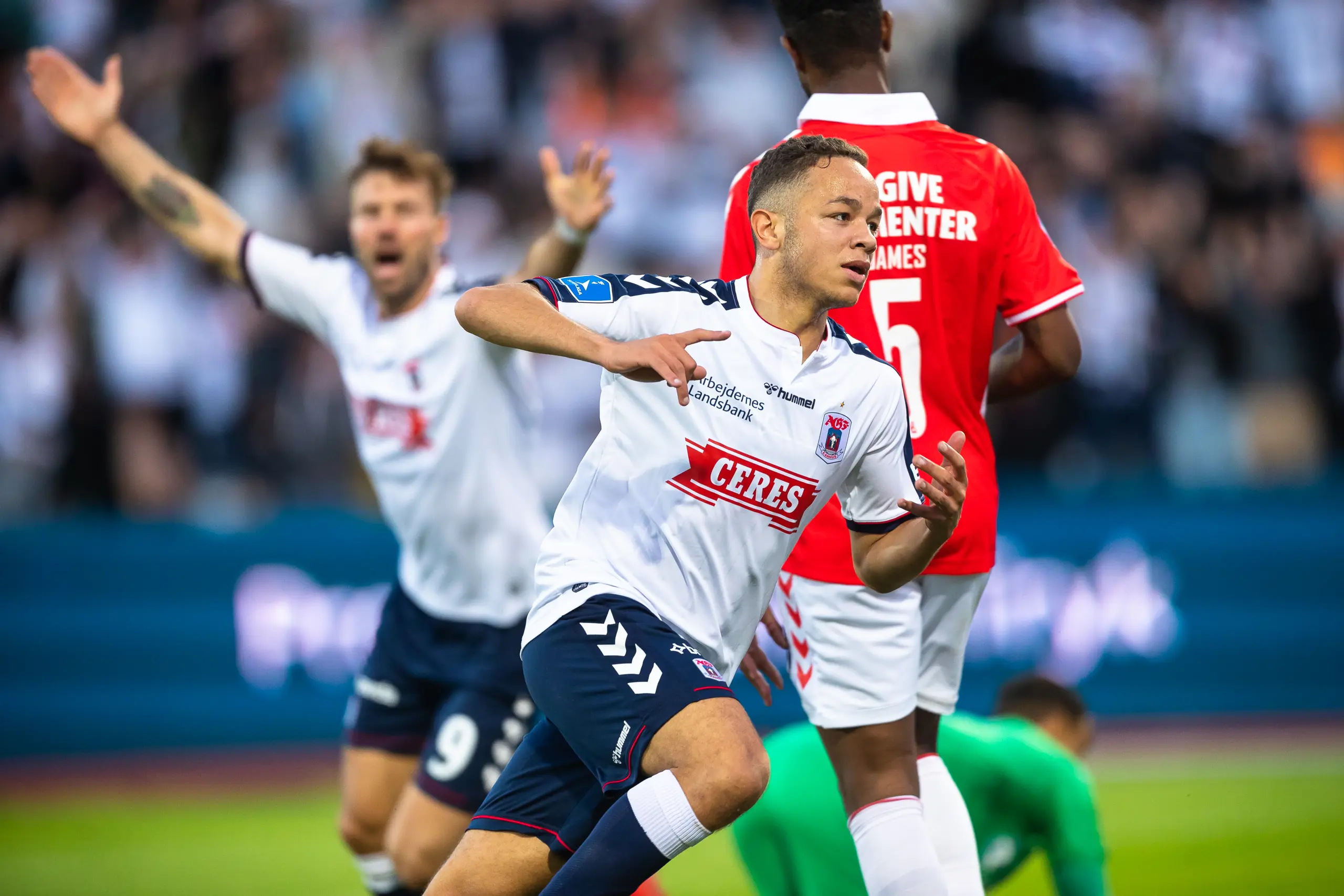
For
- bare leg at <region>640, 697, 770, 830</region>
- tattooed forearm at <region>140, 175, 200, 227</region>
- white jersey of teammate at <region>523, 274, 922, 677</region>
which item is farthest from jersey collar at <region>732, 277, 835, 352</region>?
tattooed forearm at <region>140, 175, 200, 227</region>

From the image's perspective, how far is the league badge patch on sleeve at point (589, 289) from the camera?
4.10 meters

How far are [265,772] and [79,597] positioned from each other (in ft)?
5.98

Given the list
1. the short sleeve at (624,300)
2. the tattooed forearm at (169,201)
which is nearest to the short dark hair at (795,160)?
the short sleeve at (624,300)

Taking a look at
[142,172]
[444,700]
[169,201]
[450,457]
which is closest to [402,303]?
[450,457]

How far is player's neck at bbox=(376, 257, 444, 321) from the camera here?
19.7 ft

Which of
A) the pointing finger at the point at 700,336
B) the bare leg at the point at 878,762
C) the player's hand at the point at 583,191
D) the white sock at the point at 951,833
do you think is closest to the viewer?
the pointing finger at the point at 700,336

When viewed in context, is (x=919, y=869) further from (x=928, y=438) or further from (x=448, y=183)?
(x=448, y=183)

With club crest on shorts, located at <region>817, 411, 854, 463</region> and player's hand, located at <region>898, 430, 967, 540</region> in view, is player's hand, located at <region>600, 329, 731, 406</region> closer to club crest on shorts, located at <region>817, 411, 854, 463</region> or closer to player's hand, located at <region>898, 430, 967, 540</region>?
club crest on shorts, located at <region>817, 411, 854, 463</region>

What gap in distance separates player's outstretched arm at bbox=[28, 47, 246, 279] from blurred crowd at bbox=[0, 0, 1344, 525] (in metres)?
5.79

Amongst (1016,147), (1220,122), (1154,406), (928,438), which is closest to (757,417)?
(928,438)

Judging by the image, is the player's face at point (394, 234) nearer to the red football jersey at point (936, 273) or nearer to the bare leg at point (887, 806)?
the red football jersey at point (936, 273)

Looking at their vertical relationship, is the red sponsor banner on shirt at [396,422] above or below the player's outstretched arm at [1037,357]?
below

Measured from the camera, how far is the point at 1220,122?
13.4 m

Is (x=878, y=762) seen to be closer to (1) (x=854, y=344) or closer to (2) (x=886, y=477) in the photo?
(2) (x=886, y=477)
